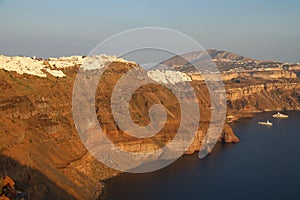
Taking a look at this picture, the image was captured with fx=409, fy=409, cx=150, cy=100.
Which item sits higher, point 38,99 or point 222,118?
point 38,99

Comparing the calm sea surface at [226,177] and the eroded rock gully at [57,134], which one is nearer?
the eroded rock gully at [57,134]

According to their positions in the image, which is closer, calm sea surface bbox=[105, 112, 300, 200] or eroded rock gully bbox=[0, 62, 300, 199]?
eroded rock gully bbox=[0, 62, 300, 199]

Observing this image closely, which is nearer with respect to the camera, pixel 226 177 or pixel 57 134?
pixel 57 134

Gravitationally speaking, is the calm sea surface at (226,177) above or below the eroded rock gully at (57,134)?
below

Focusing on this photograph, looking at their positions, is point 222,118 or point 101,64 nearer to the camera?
point 222,118

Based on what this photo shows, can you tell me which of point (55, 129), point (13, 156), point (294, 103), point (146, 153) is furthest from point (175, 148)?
point (294, 103)

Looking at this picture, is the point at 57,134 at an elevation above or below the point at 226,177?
above

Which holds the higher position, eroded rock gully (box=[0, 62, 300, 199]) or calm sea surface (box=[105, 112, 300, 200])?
eroded rock gully (box=[0, 62, 300, 199])

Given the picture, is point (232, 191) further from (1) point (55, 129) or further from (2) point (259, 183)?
(1) point (55, 129)
